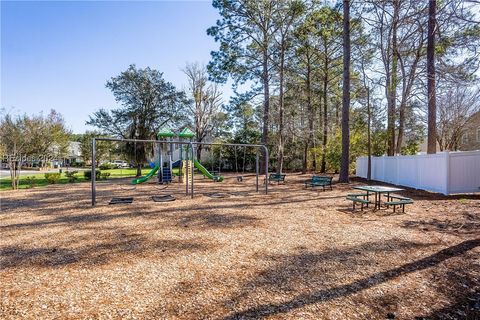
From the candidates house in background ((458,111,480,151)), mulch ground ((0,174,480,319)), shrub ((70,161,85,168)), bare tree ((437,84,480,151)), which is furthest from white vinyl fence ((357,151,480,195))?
shrub ((70,161,85,168))

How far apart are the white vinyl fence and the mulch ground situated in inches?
131

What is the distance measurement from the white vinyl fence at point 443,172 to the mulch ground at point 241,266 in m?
3.34

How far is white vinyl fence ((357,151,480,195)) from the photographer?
34.7 ft

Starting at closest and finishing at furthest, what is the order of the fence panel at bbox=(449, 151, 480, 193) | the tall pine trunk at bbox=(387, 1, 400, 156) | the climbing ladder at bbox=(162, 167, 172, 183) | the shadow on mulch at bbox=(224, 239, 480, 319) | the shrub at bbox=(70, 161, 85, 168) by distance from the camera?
the shadow on mulch at bbox=(224, 239, 480, 319)
the fence panel at bbox=(449, 151, 480, 193)
the tall pine trunk at bbox=(387, 1, 400, 156)
the climbing ladder at bbox=(162, 167, 172, 183)
the shrub at bbox=(70, 161, 85, 168)

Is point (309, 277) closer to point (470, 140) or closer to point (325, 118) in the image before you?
point (325, 118)

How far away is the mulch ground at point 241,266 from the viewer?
9.85 ft

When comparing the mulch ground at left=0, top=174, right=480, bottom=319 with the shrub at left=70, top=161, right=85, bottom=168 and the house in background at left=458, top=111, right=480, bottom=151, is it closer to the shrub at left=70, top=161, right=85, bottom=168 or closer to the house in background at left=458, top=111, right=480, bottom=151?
the house in background at left=458, top=111, right=480, bottom=151

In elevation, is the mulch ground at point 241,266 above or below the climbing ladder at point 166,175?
below

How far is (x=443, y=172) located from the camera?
10.8 m

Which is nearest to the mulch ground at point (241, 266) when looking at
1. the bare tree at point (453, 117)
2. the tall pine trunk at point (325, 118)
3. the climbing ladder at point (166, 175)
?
the climbing ladder at point (166, 175)

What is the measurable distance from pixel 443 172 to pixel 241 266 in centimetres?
1035

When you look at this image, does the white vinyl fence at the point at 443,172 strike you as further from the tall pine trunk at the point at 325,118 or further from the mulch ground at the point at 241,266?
the tall pine trunk at the point at 325,118

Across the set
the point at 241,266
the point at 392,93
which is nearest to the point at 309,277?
the point at 241,266

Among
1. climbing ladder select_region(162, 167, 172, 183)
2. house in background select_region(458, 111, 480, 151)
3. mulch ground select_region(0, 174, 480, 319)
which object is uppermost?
house in background select_region(458, 111, 480, 151)
